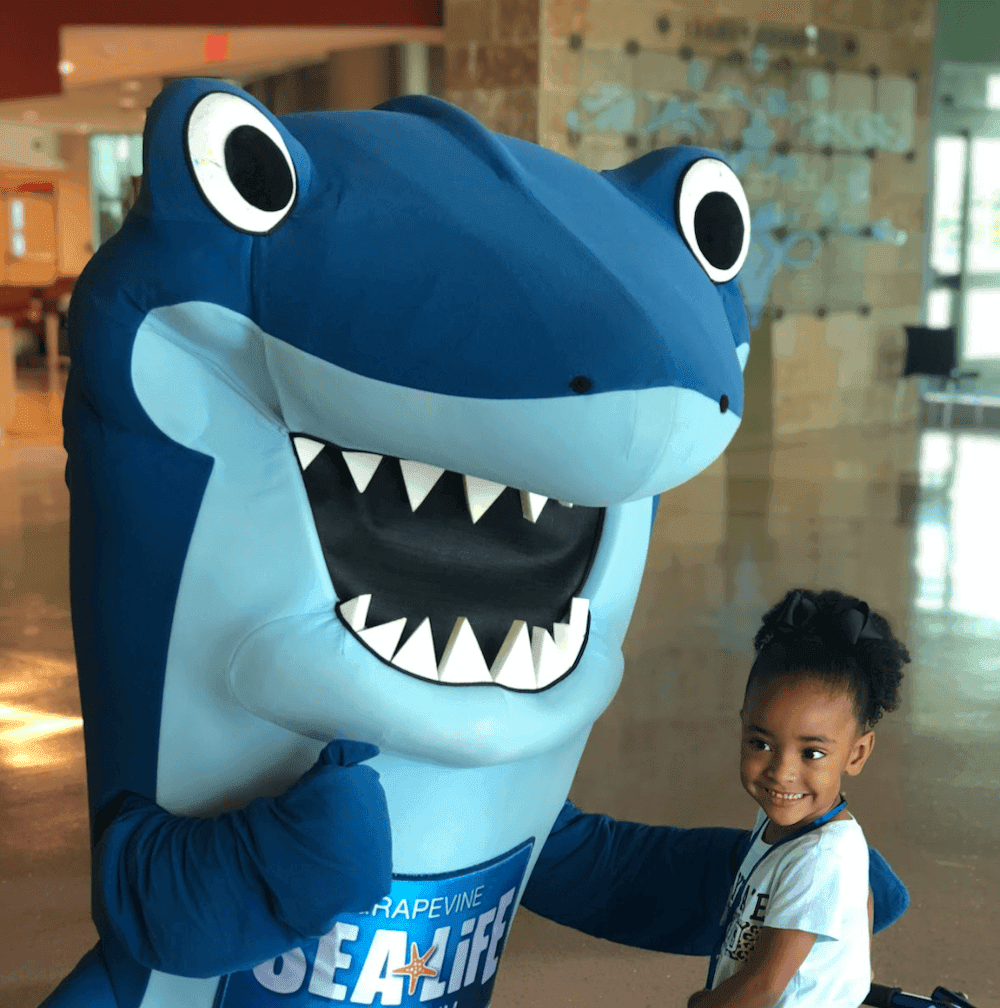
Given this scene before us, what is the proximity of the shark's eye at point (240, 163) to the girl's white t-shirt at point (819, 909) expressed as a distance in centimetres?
78

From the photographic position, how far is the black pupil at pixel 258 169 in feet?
3.80

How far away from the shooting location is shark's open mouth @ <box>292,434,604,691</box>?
48.8 inches

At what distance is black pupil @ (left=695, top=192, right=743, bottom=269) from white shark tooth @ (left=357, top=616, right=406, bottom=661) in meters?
0.50

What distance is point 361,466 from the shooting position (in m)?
1.24

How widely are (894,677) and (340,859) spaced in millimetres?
576

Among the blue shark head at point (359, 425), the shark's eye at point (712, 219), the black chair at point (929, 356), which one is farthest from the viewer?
the black chair at point (929, 356)

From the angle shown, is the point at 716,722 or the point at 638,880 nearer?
the point at 638,880

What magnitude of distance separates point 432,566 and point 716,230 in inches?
18.3

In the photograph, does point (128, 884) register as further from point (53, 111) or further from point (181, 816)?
point (53, 111)

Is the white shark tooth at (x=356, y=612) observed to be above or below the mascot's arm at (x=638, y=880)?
above

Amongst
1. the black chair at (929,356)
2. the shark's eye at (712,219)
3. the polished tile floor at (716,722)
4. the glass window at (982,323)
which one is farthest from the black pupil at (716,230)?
the glass window at (982,323)

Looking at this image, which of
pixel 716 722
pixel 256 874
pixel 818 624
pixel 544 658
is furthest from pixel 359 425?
pixel 716 722

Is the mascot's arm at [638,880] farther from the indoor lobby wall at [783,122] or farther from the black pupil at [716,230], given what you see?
the indoor lobby wall at [783,122]

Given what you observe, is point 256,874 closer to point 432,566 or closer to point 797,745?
point 432,566
